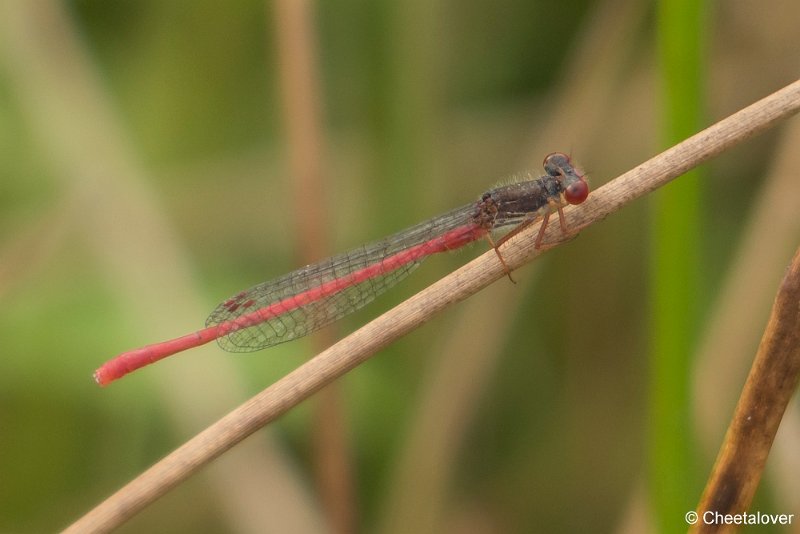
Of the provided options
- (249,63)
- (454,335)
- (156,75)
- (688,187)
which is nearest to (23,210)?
(156,75)

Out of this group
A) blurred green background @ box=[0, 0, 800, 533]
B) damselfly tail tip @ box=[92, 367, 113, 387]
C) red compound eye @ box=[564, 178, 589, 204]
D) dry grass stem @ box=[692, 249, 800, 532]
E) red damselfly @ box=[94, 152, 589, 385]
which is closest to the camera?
dry grass stem @ box=[692, 249, 800, 532]

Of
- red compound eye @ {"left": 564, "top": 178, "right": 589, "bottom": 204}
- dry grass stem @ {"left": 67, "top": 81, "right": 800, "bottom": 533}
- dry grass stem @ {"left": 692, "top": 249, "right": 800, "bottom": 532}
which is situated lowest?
dry grass stem @ {"left": 692, "top": 249, "right": 800, "bottom": 532}

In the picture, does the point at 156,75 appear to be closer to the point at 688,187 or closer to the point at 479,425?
the point at 479,425

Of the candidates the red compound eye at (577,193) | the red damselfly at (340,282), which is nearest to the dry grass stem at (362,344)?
the red compound eye at (577,193)

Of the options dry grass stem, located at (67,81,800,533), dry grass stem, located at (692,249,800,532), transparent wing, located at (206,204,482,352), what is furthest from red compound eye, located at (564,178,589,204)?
dry grass stem, located at (692,249,800,532)

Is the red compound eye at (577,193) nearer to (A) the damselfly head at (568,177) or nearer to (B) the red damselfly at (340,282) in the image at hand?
(A) the damselfly head at (568,177)

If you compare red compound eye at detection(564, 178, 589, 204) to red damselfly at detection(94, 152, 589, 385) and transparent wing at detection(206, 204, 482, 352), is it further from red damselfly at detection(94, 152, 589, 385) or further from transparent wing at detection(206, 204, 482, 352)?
transparent wing at detection(206, 204, 482, 352)
